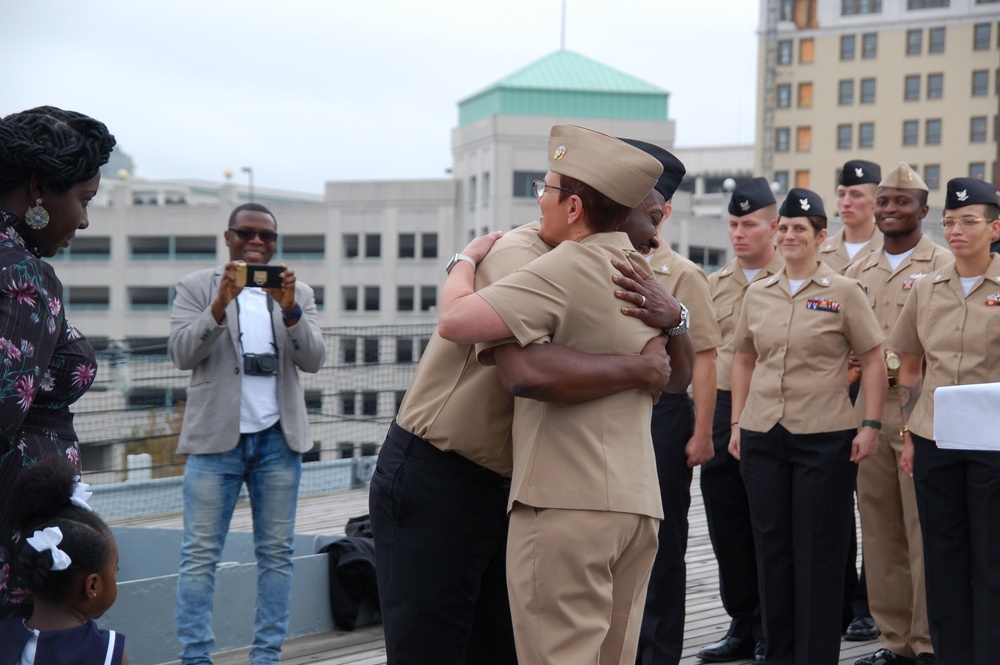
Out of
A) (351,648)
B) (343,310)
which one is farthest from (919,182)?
(343,310)

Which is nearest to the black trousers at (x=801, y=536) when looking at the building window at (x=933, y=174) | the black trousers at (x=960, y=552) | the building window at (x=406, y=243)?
the black trousers at (x=960, y=552)

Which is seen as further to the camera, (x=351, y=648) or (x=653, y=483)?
(x=351, y=648)

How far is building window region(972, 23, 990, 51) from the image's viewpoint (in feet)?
245

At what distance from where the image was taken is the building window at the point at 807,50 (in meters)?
79.9

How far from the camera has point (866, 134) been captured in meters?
79.0

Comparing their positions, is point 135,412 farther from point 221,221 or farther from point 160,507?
point 221,221

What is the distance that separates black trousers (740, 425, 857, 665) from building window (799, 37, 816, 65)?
79.9 metres

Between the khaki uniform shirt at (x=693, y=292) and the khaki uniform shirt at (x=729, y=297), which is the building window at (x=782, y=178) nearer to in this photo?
the khaki uniform shirt at (x=729, y=297)

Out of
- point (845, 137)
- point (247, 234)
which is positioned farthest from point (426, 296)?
point (247, 234)

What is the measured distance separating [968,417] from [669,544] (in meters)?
1.62

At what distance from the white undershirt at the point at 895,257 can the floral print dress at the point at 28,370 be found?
413 centimetres

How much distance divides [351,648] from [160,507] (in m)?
3.69

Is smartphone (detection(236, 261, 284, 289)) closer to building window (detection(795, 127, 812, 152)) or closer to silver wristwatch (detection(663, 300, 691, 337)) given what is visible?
silver wristwatch (detection(663, 300, 691, 337))

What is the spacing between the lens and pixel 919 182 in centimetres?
564
